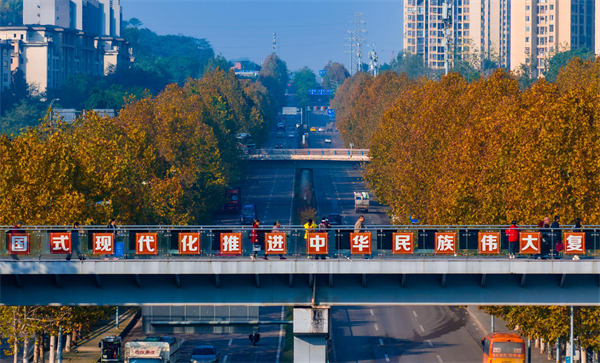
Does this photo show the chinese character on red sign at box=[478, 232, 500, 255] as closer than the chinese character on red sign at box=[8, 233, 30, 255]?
No

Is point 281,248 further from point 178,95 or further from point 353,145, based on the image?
point 353,145

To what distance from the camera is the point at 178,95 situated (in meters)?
95.9

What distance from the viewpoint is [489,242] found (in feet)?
103

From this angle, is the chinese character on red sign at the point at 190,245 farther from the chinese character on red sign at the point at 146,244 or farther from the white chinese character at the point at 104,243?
the white chinese character at the point at 104,243

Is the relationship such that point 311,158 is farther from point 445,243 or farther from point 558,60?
point 558,60

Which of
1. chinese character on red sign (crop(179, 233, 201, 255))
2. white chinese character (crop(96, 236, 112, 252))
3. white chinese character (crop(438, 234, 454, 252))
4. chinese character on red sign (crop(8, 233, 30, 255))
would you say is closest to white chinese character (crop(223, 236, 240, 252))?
chinese character on red sign (crop(179, 233, 201, 255))

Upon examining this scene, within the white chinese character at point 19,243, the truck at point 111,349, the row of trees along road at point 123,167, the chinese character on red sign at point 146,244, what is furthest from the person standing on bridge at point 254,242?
the truck at point 111,349

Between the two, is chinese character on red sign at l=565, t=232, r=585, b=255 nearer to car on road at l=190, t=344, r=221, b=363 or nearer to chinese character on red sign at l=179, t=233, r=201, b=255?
chinese character on red sign at l=179, t=233, r=201, b=255

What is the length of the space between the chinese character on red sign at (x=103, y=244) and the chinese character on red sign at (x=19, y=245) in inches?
103

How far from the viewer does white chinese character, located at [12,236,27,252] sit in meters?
31.1

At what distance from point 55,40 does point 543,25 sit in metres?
118

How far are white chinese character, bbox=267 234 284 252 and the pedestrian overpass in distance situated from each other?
246ft

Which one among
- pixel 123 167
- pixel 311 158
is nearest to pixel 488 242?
pixel 123 167

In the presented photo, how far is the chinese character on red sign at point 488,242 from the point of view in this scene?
3128 centimetres
